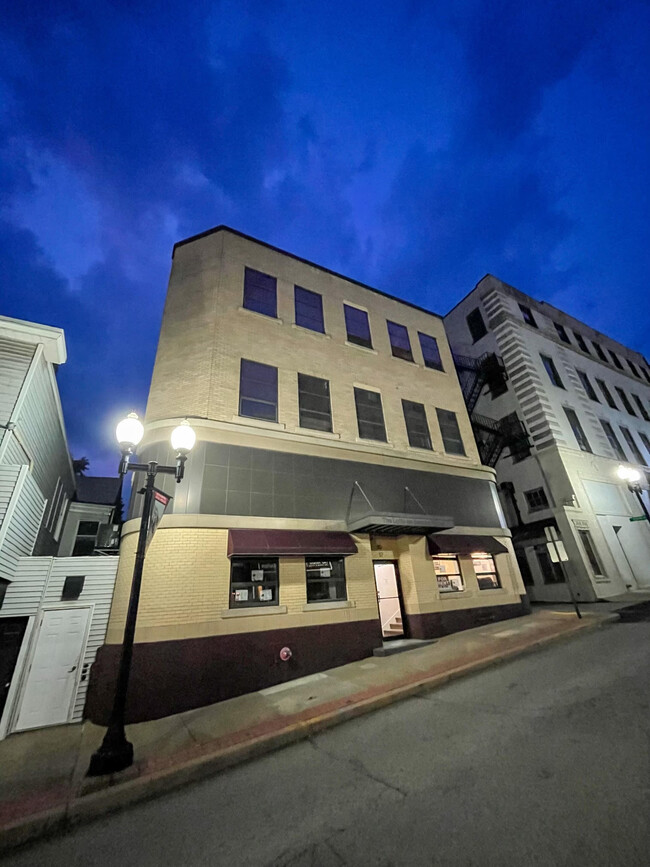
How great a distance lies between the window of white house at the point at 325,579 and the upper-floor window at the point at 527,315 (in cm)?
2471

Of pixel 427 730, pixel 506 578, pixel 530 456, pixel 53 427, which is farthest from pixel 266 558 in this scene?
pixel 530 456

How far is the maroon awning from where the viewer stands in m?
9.37

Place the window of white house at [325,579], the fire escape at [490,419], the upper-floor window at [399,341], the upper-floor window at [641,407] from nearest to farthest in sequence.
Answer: the window of white house at [325,579], the upper-floor window at [399,341], the fire escape at [490,419], the upper-floor window at [641,407]

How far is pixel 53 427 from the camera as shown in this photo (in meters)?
11.9

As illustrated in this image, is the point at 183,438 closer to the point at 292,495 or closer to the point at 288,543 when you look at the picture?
the point at 288,543

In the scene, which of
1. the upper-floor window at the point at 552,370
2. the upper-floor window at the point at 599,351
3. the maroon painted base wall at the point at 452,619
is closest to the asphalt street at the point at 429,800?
the maroon painted base wall at the point at 452,619

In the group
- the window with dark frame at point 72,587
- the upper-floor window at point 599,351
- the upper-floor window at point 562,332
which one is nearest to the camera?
the window with dark frame at point 72,587

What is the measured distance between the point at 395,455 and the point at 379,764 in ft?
33.1

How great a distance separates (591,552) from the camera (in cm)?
1858

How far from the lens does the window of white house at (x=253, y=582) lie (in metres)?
9.43

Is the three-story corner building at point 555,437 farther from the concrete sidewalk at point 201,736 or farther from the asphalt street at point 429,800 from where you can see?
the asphalt street at point 429,800

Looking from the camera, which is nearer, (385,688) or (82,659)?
(385,688)

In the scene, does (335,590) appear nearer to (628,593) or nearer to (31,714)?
(31,714)

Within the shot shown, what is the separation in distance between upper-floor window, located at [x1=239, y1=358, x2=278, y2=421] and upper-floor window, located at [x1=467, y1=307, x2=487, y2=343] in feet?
64.5
